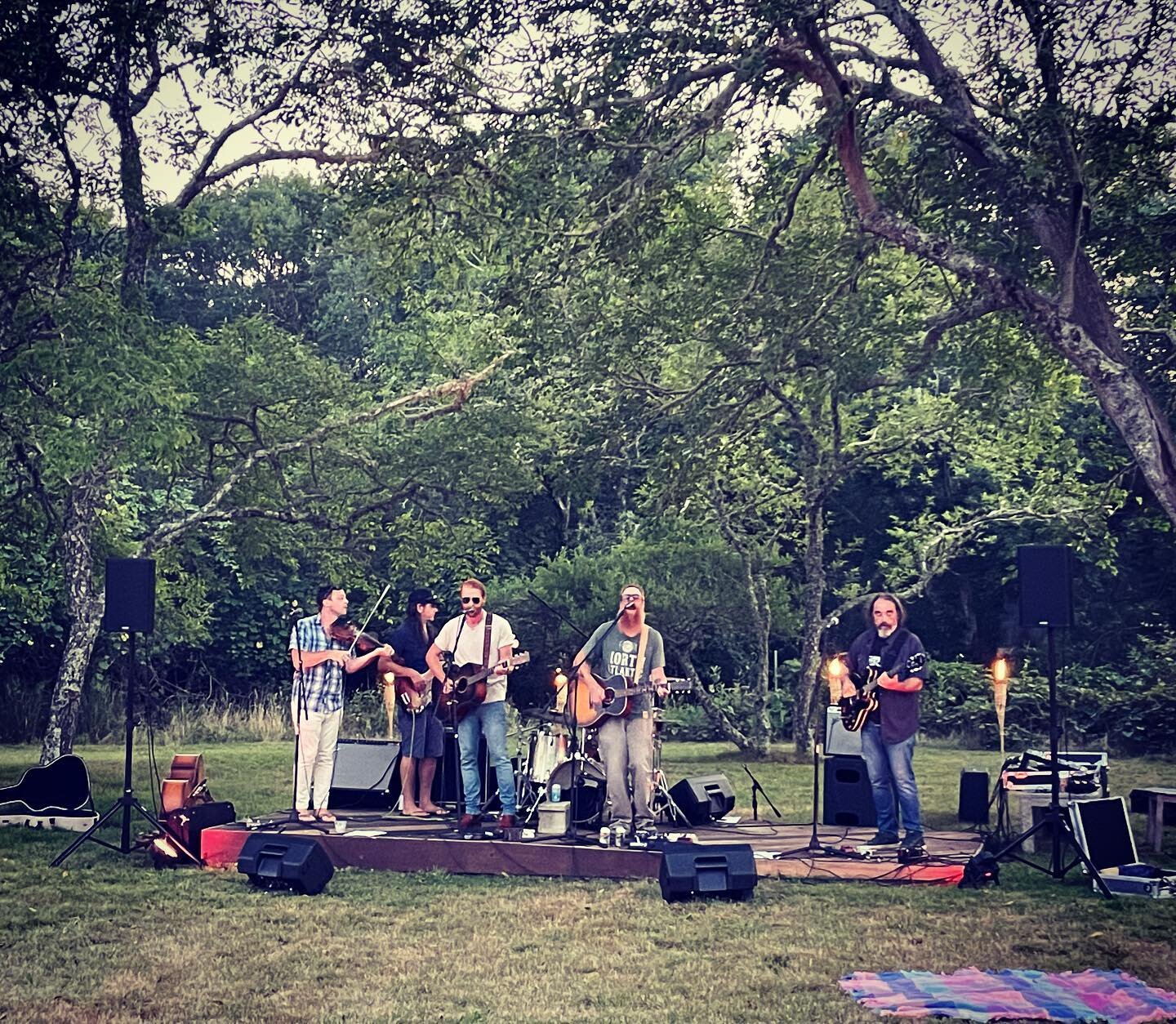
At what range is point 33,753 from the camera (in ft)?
64.2

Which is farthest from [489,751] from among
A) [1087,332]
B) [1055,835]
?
[1087,332]

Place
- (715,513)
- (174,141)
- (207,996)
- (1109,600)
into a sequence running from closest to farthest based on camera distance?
(207,996)
(174,141)
(715,513)
(1109,600)

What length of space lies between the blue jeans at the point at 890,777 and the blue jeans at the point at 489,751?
2.43 meters

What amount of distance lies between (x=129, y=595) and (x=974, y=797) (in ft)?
22.5

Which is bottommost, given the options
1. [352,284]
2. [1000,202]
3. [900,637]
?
[900,637]

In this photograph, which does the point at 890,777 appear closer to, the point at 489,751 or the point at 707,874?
the point at 707,874

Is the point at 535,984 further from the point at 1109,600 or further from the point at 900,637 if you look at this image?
the point at 1109,600

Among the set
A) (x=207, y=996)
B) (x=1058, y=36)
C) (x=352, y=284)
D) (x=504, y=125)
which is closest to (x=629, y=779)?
(x=207, y=996)

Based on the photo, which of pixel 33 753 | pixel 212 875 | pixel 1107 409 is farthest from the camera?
pixel 33 753

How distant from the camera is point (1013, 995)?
→ 245 inches

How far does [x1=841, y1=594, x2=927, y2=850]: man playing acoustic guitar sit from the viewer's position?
9.63 m

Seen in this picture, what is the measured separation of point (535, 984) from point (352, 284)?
28610mm

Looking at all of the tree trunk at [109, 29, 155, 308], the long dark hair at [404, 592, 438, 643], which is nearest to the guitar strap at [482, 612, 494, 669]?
the long dark hair at [404, 592, 438, 643]

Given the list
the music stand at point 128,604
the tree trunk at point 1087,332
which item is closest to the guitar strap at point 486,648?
the music stand at point 128,604
